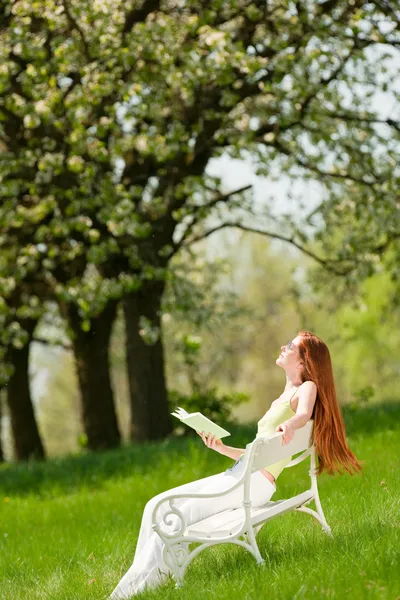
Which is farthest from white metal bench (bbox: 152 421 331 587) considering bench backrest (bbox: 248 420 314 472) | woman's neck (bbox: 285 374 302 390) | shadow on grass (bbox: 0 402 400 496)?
shadow on grass (bbox: 0 402 400 496)

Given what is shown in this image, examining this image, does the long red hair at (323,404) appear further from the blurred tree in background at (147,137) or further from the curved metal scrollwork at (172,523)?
the blurred tree in background at (147,137)

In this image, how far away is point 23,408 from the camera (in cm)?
1880

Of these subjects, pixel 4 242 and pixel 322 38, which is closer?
pixel 322 38

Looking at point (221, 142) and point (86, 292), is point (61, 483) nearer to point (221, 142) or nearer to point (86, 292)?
point (86, 292)

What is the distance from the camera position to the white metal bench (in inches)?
228

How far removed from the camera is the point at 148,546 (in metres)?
6.02

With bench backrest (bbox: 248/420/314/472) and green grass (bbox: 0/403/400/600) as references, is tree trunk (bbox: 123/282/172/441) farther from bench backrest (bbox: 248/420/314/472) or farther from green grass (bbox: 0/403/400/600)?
bench backrest (bbox: 248/420/314/472)

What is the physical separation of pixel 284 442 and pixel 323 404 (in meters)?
0.42

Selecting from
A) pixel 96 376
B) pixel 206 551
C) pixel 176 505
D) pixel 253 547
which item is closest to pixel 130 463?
pixel 96 376

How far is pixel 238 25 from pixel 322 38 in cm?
265

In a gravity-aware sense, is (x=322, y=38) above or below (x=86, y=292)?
above

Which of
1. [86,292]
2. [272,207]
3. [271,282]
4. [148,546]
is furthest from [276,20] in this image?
[271,282]

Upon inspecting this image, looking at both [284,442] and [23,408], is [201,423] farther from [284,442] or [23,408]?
[23,408]

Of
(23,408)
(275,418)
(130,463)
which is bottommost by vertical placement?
(23,408)
